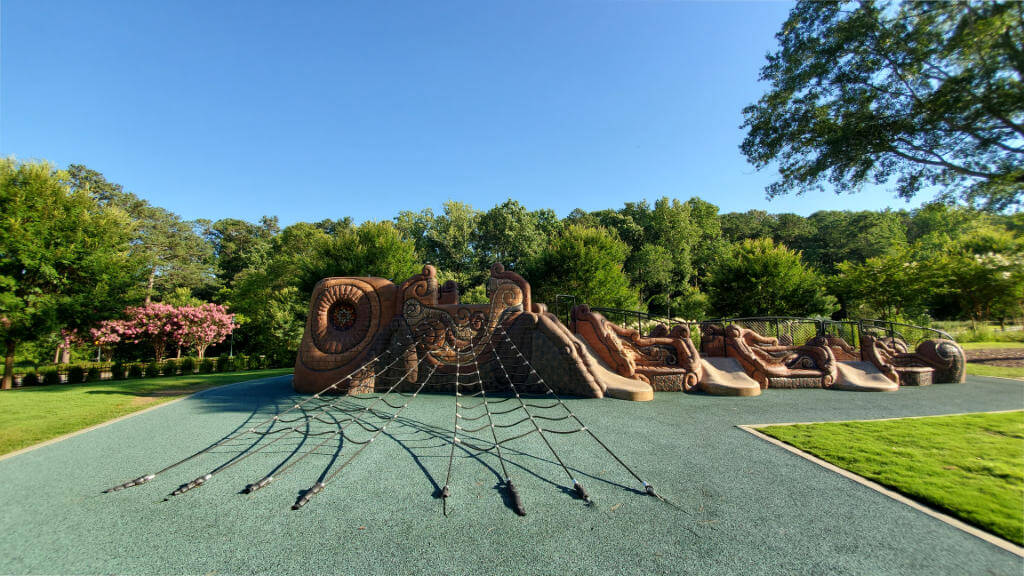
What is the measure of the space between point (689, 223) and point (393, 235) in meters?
→ 26.0

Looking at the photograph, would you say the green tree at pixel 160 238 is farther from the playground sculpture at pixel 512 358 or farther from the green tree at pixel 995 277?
the green tree at pixel 995 277

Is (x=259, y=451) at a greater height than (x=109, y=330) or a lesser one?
lesser

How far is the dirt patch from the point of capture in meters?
6.66

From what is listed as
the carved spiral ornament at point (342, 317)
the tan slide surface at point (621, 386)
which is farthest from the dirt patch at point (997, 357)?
the carved spiral ornament at point (342, 317)

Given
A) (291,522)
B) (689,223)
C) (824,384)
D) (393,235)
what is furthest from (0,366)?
(689,223)

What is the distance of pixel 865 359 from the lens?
9.60 metres

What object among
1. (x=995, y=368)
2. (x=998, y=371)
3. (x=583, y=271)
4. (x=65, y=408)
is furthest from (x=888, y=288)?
(x=65, y=408)

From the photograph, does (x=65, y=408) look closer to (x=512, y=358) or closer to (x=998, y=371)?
(x=512, y=358)

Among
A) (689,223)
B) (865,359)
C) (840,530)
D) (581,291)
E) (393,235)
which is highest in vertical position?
(689,223)

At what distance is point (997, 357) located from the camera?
770 centimetres

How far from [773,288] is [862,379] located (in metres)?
12.9

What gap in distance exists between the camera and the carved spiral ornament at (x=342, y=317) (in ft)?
27.6

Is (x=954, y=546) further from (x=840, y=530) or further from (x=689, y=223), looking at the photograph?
(x=689, y=223)

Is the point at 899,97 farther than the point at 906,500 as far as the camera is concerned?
Yes
